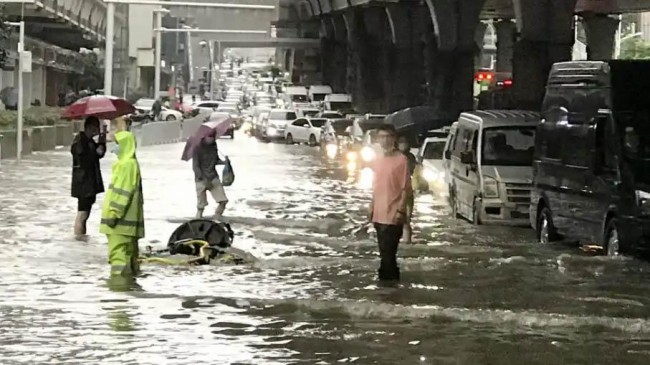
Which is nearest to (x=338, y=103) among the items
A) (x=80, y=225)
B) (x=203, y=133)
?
(x=203, y=133)

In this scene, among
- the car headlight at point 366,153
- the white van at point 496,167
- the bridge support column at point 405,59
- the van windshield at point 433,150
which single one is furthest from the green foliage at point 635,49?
the white van at point 496,167

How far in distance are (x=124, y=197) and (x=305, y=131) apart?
188 feet

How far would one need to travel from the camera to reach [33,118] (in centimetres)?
5081

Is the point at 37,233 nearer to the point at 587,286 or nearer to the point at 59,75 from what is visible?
the point at 587,286

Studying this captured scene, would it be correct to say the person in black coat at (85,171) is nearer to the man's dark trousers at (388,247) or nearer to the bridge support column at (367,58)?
the man's dark trousers at (388,247)

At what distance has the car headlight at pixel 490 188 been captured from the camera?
23672 mm

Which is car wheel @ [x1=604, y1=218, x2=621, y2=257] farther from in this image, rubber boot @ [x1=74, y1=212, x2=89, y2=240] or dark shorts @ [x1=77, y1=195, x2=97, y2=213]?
rubber boot @ [x1=74, y1=212, x2=89, y2=240]

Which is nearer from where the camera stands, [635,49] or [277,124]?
[277,124]

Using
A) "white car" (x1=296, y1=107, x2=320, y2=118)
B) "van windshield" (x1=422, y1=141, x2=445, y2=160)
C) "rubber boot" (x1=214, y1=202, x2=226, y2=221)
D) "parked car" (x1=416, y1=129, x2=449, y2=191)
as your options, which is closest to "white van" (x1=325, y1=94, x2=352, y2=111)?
"white car" (x1=296, y1=107, x2=320, y2=118)

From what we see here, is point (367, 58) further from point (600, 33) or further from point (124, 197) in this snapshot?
point (124, 197)

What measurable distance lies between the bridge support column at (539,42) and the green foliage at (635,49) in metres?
50.9

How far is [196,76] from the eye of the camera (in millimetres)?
178125

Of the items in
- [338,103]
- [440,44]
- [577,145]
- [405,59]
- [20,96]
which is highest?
[440,44]

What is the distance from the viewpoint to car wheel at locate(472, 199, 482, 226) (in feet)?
78.7
